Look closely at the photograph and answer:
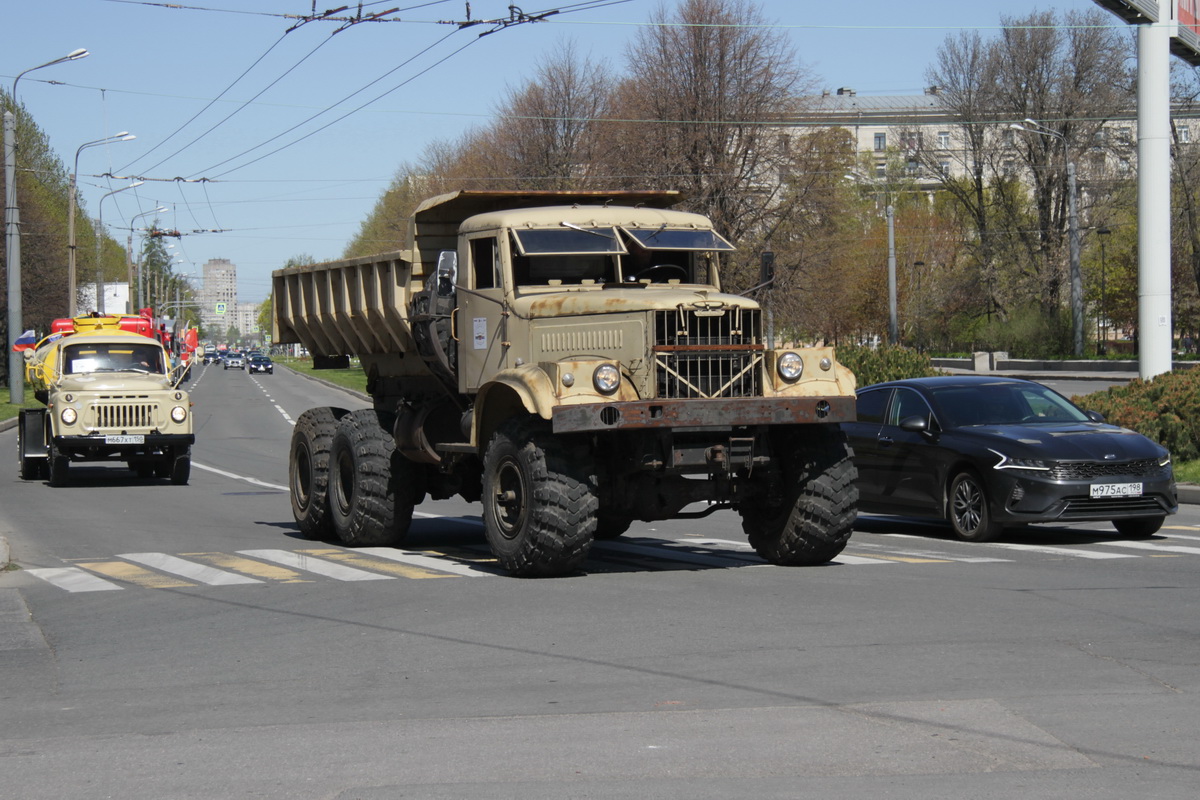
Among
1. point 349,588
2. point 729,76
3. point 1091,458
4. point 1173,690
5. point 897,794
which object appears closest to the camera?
point 897,794

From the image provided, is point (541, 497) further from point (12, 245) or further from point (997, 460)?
point (12, 245)

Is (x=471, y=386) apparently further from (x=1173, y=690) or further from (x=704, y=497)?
(x=1173, y=690)

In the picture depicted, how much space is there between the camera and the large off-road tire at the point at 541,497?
427 inches

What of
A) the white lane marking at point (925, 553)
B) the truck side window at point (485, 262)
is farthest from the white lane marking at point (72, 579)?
the white lane marking at point (925, 553)

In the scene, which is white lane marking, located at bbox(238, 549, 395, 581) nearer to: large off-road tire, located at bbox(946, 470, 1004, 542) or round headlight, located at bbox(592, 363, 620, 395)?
round headlight, located at bbox(592, 363, 620, 395)

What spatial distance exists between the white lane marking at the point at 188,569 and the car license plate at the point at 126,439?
33.4ft

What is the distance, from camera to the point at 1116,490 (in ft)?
44.2

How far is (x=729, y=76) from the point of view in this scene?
48.2 m

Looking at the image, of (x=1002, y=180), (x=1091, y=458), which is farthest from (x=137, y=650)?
(x=1002, y=180)

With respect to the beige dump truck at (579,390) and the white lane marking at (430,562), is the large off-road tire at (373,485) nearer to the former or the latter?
the beige dump truck at (579,390)

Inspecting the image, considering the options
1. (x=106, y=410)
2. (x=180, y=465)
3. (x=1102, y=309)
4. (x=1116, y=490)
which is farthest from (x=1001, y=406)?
(x=1102, y=309)

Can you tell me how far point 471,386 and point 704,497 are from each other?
7.62 feet

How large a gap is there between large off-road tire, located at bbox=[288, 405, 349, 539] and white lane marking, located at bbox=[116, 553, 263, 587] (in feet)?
5.32

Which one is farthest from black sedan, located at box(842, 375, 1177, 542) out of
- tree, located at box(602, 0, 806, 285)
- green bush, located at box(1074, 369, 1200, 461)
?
tree, located at box(602, 0, 806, 285)
